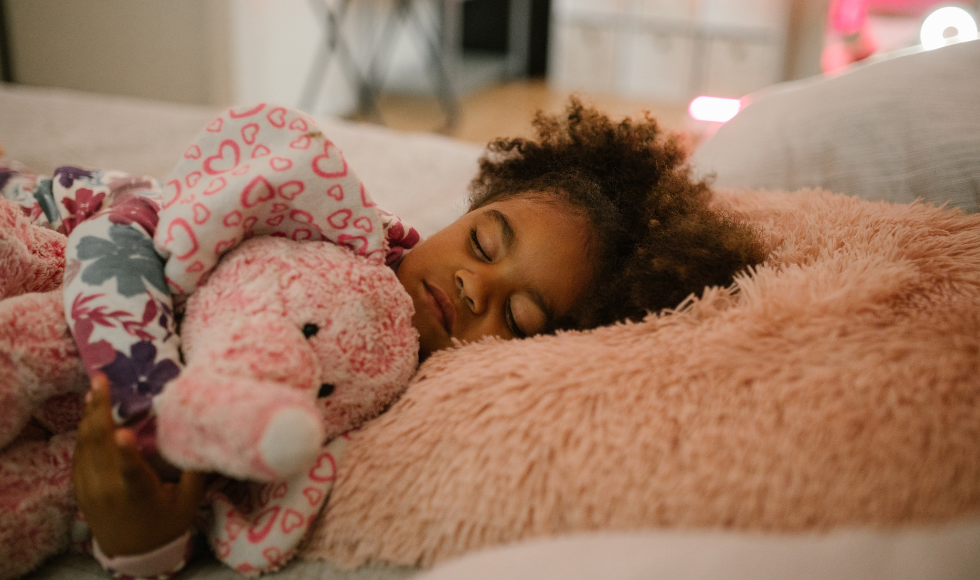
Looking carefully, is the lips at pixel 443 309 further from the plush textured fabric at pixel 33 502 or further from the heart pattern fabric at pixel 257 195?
the plush textured fabric at pixel 33 502

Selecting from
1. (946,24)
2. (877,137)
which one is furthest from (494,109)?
(877,137)

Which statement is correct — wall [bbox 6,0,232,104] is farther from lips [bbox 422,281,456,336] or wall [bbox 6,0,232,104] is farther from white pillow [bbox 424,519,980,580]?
white pillow [bbox 424,519,980,580]

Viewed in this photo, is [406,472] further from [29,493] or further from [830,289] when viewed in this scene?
[830,289]

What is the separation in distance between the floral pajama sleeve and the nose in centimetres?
9

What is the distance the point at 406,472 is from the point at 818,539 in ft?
1.01

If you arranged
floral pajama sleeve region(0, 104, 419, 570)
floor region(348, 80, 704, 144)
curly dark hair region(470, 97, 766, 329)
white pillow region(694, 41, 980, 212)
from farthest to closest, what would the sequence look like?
floor region(348, 80, 704, 144) → white pillow region(694, 41, 980, 212) → curly dark hair region(470, 97, 766, 329) → floral pajama sleeve region(0, 104, 419, 570)

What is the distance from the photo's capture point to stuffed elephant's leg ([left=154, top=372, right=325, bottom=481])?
432 millimetres

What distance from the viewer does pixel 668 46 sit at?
13.3ft

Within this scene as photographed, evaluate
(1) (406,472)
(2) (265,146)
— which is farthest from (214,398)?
(2) (265,146)

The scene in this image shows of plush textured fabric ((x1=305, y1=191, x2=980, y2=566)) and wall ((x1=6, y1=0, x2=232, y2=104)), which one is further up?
wall ((x1=6, y1=0, x2=232, y2=104))

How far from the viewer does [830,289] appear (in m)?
0.58

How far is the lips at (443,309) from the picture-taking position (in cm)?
71

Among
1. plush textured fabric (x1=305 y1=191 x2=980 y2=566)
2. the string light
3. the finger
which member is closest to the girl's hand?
the finger

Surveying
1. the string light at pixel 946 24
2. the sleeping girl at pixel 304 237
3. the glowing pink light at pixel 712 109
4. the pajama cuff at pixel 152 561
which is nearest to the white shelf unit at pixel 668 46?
the glowing pink light at pixel 712 109
